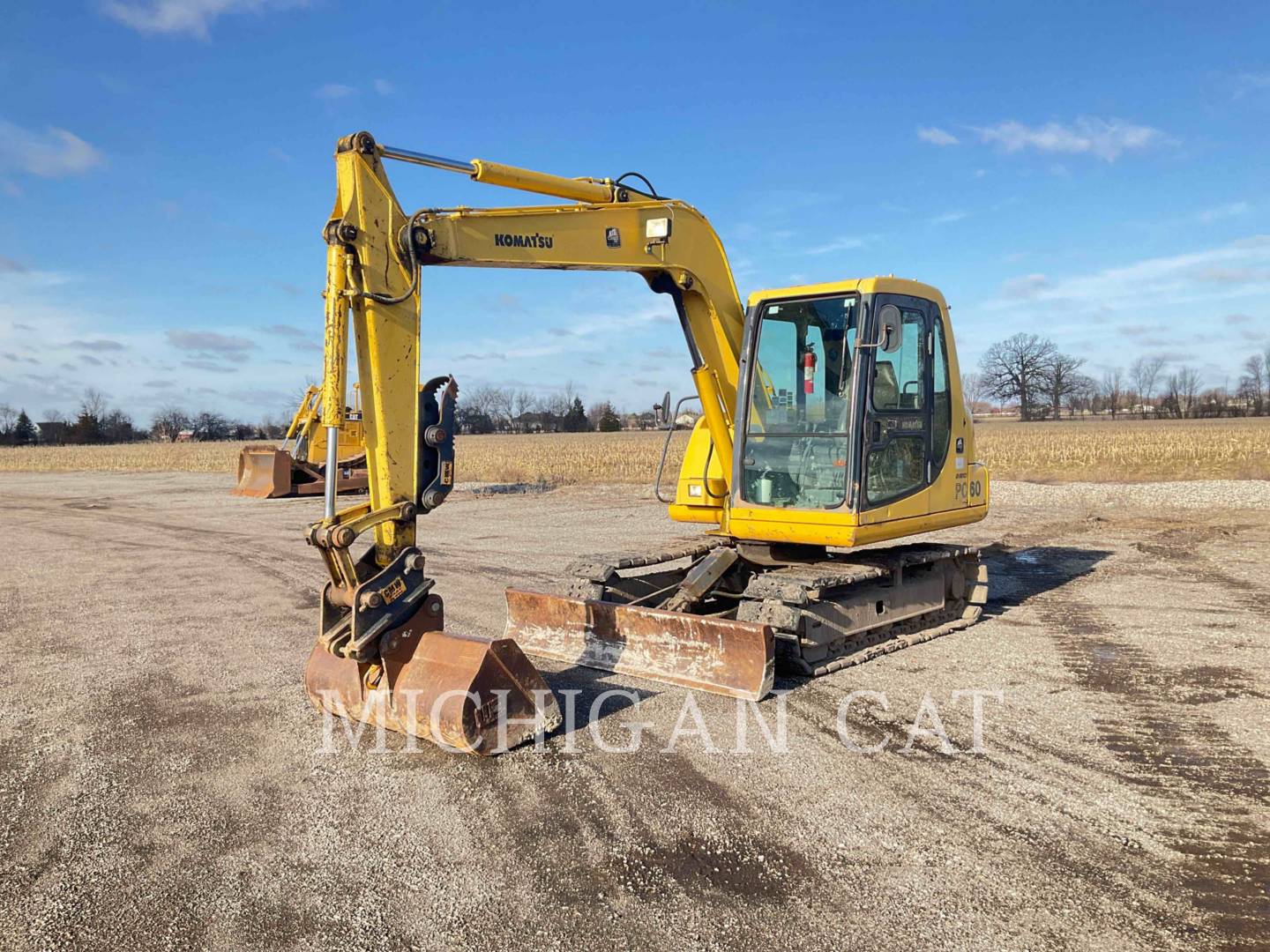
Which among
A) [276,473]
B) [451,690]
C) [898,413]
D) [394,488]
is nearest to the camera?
[451,690]

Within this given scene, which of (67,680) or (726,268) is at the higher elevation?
(726,268)

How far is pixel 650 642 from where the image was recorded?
6.68 m

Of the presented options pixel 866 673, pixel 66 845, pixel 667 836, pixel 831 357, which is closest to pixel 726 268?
pixel 831 357

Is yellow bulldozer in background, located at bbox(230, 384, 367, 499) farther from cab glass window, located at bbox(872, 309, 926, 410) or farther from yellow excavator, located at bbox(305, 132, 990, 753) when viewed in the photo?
cab glass window, located at bbox(872, 309, 926, 410)

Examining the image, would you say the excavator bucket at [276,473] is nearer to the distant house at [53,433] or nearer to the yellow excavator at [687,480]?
the yellow excavator at [687,480]

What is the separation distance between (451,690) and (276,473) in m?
14.3

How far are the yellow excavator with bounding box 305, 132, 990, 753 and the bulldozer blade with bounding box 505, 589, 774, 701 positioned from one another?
17 mm

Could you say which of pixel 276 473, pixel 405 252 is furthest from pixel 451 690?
pixel 276 473

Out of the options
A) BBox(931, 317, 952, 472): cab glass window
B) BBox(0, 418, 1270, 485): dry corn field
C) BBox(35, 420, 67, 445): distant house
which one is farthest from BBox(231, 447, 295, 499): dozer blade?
BBox(35, 420, 67, 445): distant house

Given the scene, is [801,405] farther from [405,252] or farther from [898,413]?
[405,252]

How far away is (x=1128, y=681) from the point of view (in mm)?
6594

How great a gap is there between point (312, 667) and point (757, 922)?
3571mm

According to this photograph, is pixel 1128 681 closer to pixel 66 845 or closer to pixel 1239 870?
pixel 1239 870

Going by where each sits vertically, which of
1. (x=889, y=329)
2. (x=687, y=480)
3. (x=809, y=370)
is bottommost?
(x=687, y=480)
